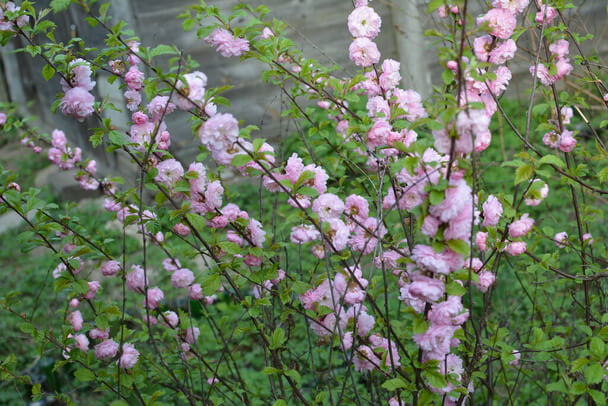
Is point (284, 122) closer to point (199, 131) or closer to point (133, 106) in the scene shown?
point (133, 106)

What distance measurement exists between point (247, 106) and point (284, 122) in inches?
18.8

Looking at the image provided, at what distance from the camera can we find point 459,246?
1118 millimetres

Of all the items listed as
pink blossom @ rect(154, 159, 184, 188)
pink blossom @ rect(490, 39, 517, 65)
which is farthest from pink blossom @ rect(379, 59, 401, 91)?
pink blossom @ rect(154, 159, 184, 188)

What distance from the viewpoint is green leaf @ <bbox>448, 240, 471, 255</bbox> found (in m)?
1.11

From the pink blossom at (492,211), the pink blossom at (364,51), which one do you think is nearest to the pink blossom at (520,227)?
the pink blossom at (492,211)

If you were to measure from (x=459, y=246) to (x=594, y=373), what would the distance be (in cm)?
55

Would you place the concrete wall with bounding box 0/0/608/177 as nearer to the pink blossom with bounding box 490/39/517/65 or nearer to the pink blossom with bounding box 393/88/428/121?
the pink blossom with bounding box 393/88/428/121

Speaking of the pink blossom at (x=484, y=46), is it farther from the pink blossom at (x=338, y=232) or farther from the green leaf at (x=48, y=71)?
the green leaf at (x=48, y=71)

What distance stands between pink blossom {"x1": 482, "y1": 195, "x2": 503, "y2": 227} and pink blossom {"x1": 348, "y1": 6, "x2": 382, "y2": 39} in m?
0.58

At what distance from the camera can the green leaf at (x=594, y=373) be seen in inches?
53.8

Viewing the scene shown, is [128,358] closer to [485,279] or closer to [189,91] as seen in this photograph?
[189,91]

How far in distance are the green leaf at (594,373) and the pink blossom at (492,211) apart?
408mm

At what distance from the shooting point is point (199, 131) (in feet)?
4.05

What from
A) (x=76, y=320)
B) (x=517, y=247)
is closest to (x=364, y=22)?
(x=517, y=247)
